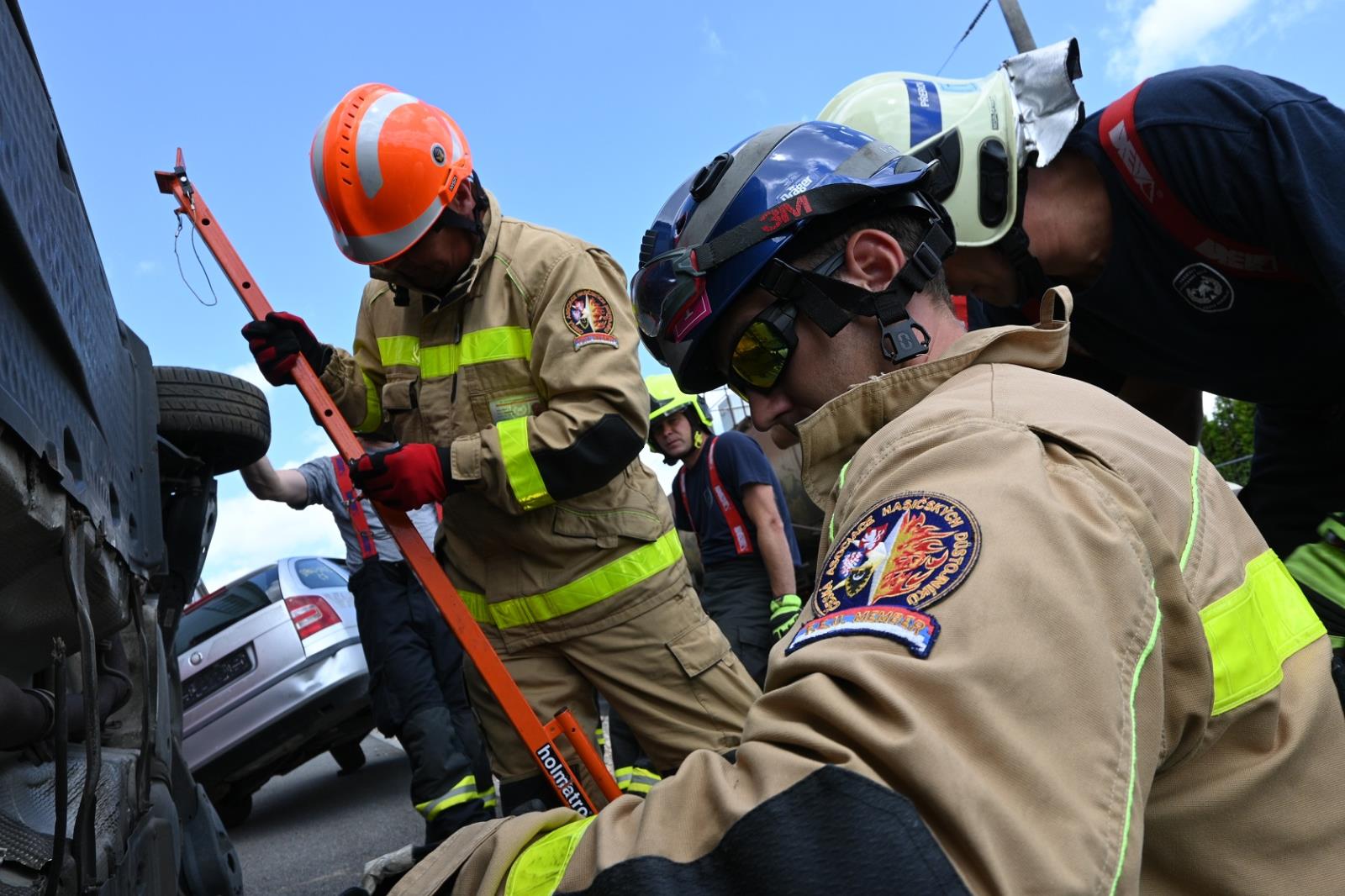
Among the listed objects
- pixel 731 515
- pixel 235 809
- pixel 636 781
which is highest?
pixel 731 515

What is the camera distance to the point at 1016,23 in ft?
31.4

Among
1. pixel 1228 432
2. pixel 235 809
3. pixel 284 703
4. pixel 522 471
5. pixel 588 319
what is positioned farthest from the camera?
pixel 1228 432

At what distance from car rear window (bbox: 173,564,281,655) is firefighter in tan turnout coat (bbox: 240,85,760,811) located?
318cm

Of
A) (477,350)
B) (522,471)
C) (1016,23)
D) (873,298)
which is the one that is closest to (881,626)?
(873,298)

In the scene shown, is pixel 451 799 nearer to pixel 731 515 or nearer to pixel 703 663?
pixel 703 663

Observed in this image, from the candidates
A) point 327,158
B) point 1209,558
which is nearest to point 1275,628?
point 1209,558

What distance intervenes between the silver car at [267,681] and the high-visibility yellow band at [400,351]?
2564 millimetres

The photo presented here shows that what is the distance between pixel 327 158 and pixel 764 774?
2.66m

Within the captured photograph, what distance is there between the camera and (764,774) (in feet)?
2.83

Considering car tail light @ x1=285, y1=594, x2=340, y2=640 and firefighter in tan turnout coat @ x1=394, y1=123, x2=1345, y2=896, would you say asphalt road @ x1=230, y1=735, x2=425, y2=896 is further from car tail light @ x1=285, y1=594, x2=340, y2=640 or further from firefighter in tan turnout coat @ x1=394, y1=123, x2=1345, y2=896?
firefighter in tan turnout coat @ x1=394, y1=123, x2=1345, y2=896

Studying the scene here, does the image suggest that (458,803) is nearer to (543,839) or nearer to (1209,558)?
(543,839)

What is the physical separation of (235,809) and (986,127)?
18.0ft

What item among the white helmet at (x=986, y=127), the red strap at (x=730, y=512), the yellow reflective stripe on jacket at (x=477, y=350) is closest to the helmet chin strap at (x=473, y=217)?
the yellow reflective stripe on jacket at (x=477, y=350)

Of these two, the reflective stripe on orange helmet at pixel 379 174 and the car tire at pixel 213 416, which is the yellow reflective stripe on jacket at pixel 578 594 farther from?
the reflective stripe on orange helmet at pixel 379 174
